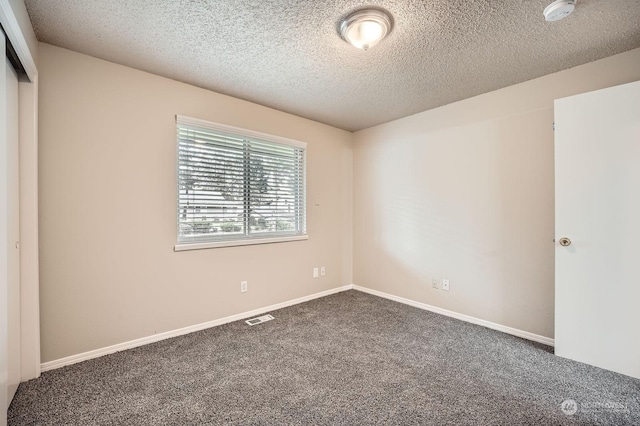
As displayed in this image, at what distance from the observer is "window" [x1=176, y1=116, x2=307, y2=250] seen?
2855 mm

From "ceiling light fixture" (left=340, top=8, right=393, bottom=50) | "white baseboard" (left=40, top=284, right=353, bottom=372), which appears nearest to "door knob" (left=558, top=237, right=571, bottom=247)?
"ceiling light fixture" (left=340, top=8, right=393, bottom=50)

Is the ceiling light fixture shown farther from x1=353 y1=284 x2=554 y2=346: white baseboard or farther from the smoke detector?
x1=353 y1=284 x2=554 y2=346: white baseboard

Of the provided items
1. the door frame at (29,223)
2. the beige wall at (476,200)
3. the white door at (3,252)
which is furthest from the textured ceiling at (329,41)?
the white door at (3,252)

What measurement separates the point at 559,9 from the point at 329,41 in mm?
1396

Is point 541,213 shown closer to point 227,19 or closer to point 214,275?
point 227,19

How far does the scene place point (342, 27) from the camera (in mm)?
1925

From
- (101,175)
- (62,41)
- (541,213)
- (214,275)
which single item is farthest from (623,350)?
(62,41)

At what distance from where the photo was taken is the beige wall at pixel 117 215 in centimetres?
219

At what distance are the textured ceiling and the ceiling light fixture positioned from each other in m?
Result: 0.06

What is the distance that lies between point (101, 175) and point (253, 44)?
160 centimetres

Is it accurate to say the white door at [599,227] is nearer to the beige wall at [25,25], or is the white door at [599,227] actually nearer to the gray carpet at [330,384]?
the gray carpet at [330,384]

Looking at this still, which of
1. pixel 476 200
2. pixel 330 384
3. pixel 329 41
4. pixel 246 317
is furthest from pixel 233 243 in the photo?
pixel 476 200

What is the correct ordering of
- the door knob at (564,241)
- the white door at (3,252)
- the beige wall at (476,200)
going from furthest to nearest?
the beige wall at (476,200), the door knob at (564,241), the white door at (3,252)

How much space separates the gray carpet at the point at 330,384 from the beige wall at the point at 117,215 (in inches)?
12.2
